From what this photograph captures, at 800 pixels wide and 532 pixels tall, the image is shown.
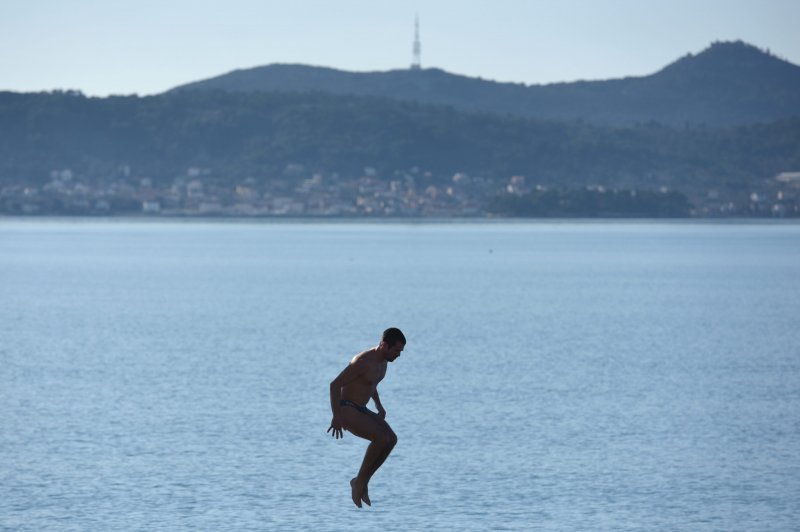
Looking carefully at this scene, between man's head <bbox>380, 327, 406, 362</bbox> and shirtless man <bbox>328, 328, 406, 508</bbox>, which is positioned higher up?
man's head <bbox>380, 327, 406, 362</bbox>

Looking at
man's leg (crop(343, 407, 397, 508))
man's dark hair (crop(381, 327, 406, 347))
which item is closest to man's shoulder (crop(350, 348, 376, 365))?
man's dark hair (crop(381, 327, 406, 347))

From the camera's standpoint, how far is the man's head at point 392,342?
1919 centimetres

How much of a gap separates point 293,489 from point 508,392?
74.8 feet

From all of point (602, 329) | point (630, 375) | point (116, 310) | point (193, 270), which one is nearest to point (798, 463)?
point (630, 375)

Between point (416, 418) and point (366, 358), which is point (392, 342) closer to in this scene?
point (366, 358)

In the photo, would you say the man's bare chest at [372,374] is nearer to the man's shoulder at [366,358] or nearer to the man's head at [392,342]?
the man's shoulder at [366,358]

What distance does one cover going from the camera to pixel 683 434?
59.2 meters

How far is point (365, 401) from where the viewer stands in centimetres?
1992

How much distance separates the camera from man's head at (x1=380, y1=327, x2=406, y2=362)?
19188 millimetres

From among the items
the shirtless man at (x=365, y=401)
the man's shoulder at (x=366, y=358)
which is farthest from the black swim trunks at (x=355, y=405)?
the man's shoulder at (x=366, y=358)

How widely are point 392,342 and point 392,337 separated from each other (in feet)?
0.47

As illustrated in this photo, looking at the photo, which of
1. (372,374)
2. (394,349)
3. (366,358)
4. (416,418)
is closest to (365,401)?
(372,374)

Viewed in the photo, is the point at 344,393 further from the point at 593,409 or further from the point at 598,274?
the point at 598,274

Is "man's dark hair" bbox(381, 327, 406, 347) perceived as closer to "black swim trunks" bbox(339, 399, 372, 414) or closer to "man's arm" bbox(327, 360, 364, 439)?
"man's arm" bbox(327, 360, 364, 439)
